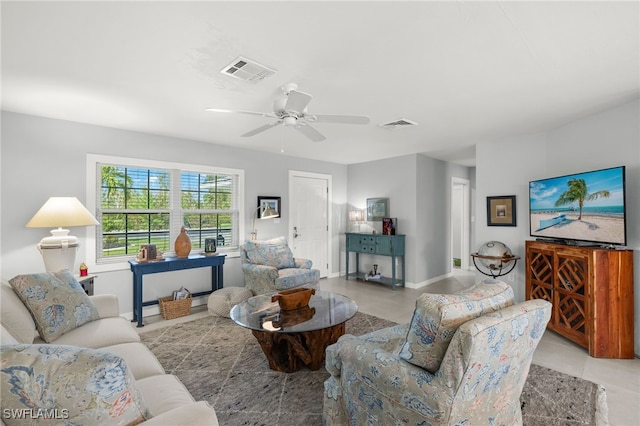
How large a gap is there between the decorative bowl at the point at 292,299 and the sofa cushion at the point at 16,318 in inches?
63.6

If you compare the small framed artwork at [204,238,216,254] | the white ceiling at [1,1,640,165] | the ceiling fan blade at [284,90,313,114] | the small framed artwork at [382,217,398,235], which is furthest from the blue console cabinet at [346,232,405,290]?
the ceiling fan blade at [284,90,313,114]

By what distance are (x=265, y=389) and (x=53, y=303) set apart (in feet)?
5.23

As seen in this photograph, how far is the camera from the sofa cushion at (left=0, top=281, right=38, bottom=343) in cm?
183

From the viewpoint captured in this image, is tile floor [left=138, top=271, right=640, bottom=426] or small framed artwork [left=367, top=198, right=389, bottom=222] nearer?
tile floor [left=138, top=271, right=640, bottom=426]

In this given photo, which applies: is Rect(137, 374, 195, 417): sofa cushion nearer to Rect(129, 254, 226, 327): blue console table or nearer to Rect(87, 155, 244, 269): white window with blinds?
Rect(129, 254, 226, 327): blue console table

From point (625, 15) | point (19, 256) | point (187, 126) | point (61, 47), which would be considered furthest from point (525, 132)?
point (19, 256)

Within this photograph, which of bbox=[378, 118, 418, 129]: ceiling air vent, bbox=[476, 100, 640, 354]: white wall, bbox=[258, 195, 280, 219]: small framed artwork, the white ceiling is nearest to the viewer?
the white ceiling

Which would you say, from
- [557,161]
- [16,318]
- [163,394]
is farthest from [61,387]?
[557,161]

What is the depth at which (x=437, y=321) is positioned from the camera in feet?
4.49

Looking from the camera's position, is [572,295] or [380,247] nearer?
[572,295]

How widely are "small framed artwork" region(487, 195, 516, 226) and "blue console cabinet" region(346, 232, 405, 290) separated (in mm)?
1482

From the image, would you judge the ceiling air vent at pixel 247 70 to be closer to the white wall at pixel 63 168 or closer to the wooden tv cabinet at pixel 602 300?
the white wall at pixel 63 168

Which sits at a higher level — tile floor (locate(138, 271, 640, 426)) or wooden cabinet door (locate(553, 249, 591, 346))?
wooden cabinet door (locate(553, 249, 591, 346))

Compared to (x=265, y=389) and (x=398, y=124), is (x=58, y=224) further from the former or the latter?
(x=398, y=124)
